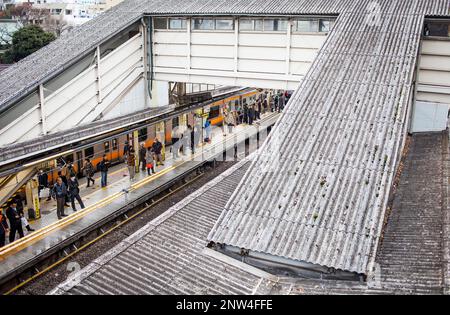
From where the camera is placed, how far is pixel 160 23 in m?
18.7

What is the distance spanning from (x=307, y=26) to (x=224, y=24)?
3.12 meters

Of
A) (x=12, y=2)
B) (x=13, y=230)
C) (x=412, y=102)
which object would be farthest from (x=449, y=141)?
(x=12, y=2)

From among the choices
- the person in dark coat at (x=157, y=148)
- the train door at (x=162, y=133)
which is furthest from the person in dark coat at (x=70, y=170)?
the train door at (x=162, y=133)

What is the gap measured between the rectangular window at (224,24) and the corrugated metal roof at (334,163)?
5.04 m

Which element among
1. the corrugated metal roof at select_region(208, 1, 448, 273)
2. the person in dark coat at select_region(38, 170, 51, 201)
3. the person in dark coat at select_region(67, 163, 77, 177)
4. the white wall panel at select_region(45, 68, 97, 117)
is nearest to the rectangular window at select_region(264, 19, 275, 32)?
the corrugated metal roof at select_region(208, 1, 448, 273)

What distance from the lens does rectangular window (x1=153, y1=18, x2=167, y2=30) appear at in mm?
18570

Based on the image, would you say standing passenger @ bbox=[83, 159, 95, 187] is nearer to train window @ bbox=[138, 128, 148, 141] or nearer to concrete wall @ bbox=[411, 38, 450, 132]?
train window @ bbox=[138, 128, 148, 141]

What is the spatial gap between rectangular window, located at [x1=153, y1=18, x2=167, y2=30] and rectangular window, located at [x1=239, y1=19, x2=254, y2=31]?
3.33m

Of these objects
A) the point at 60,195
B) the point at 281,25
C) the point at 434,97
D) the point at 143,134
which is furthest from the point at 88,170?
the point at 434,97

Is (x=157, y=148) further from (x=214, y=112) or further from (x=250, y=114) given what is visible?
(x=250, y=114)

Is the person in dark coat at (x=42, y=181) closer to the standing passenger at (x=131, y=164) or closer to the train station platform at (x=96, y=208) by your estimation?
the train station platform at (x=96, y=208)

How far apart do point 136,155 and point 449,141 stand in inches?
436

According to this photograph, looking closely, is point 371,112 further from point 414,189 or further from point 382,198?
point 382,198

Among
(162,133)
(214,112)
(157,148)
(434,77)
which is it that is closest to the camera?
(434,77)
